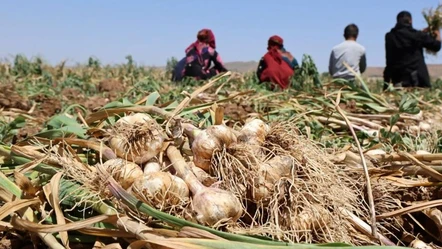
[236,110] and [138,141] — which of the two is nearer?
[138,141]

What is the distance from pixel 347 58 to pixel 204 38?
1958 mm

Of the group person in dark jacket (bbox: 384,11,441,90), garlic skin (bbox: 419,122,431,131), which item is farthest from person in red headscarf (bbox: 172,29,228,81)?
garlic skin (bbox: 419,122,431,131)

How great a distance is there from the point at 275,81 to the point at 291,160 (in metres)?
5.26

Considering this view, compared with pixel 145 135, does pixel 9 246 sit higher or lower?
lower

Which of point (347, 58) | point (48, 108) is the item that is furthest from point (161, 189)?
point (347, 58)

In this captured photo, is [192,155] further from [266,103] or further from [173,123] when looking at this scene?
[266,103]

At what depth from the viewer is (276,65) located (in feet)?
22.1

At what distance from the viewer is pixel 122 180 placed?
4.01ft

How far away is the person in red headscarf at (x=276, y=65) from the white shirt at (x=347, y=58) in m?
0.47

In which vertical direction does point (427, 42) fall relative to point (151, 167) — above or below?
above

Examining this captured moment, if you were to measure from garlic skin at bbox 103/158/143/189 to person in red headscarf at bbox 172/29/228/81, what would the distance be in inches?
228

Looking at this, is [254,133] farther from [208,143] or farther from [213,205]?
[213,205]

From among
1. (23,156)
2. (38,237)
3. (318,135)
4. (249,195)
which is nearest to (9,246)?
(38,237)

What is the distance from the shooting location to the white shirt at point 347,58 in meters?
6.25
